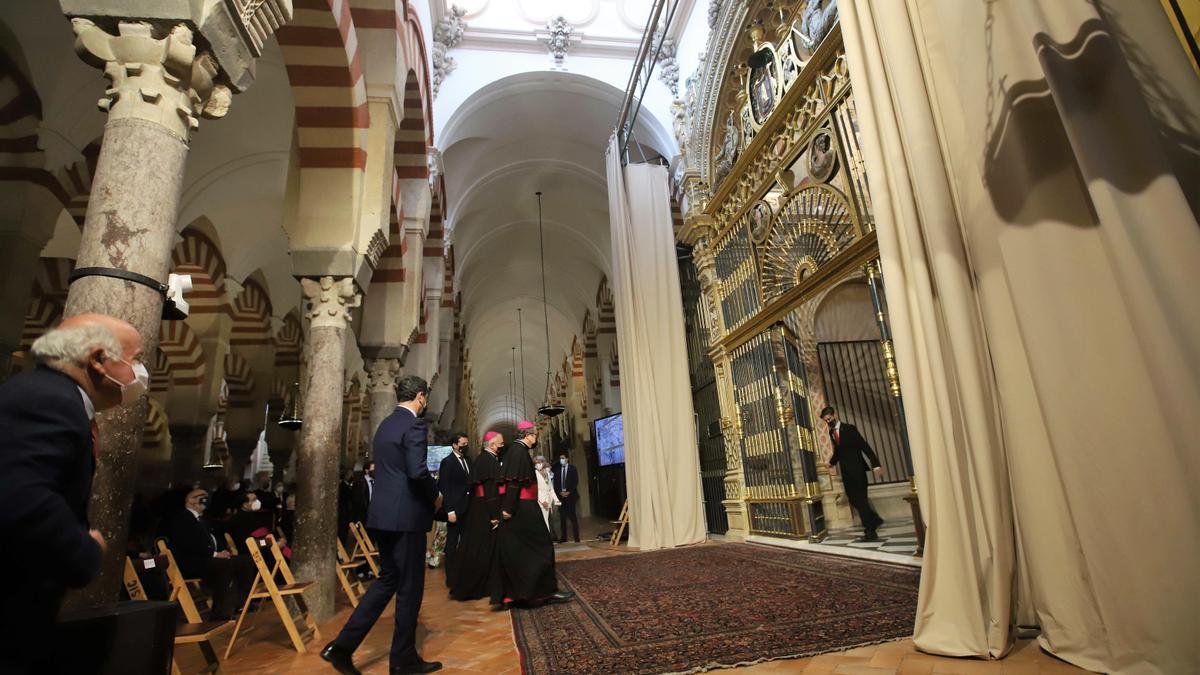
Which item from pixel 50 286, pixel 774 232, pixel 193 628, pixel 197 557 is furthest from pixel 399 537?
pixel 50 286

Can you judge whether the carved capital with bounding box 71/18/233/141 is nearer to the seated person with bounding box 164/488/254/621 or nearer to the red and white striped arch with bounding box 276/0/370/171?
the red and white striped arch with bounding box 276/0/370/171

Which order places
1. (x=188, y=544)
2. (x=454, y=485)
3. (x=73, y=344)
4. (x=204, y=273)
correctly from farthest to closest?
(x=204, y=273), (x=454, y=485), (x=188, y=544), (x=73, y=344)

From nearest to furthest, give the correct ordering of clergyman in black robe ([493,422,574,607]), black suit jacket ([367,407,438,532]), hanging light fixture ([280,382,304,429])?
black suit jacket ([367,407,438,532]) < clergyman in black robe ([493,422,574,607]) < hanging light fixture ([280,382,304,429])

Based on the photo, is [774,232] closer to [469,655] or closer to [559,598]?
[559,598]

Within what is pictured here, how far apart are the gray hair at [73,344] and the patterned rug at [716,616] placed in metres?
1.95

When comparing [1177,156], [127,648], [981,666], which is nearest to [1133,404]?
[1177,156]

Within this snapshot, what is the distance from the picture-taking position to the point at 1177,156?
1.61 metres

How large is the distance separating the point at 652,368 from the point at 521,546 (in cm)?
384

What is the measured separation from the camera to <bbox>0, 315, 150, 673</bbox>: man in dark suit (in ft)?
3.43

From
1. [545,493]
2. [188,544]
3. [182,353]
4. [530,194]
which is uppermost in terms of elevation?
[530,194]

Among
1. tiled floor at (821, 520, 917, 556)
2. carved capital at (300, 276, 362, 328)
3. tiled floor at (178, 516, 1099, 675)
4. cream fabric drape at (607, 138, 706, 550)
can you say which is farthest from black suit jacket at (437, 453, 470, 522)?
tiled floor at (821, 520, 917, 556)

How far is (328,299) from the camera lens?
468 centimetres

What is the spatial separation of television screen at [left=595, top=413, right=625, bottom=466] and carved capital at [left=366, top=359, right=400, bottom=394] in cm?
591

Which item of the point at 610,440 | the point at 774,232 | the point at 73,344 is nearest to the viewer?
the point at 73,344
